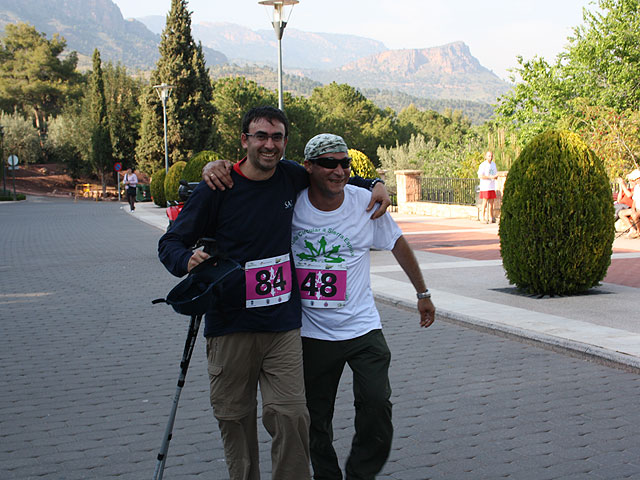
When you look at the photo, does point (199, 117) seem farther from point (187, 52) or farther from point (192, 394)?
point (192, 394)

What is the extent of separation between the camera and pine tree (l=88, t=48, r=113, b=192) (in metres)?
61.0

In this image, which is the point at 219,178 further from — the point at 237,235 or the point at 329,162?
the point at 329,162

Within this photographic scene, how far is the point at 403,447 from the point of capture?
13.9ft

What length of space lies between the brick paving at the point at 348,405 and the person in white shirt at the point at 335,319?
1.71 feet

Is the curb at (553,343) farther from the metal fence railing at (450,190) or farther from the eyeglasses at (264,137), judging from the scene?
the metal fence railing at (450,190)

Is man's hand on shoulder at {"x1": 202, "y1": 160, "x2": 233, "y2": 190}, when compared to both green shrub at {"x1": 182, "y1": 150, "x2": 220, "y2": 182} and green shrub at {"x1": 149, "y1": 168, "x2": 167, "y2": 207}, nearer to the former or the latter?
green shrub at {"x1": 182, "y1": 150, "x2": 220, "y2": 182}

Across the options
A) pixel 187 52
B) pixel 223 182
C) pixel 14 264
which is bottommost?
pixel 14 264

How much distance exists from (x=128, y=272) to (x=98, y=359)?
632 centimetres

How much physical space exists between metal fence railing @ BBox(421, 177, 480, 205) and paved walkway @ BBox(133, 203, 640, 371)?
8.57m

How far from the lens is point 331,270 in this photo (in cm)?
343

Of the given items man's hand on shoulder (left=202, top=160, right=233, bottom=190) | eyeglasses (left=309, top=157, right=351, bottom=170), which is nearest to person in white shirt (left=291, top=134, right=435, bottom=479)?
eyeglasses (left=309, top=157, right=351, bottom=170)

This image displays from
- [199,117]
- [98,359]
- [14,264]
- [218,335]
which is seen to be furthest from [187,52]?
[218,335]

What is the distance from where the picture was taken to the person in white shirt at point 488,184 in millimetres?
19547

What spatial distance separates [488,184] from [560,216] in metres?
11.2
